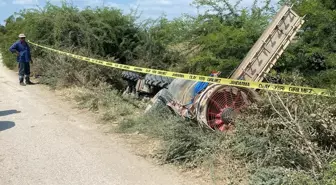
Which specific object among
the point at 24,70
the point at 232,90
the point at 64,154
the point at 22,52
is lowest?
the point at 24,70

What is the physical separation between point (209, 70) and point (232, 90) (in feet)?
14.0

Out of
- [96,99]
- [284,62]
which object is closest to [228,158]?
[284,62]

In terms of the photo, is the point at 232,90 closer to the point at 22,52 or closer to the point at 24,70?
the point at 22,52

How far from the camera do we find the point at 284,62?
9.62m

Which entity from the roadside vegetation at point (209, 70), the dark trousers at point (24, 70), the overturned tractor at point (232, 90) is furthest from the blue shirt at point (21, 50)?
the overturned tractor at point (232, 90)

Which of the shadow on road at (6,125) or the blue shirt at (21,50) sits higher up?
the blue shirt at (21,50)

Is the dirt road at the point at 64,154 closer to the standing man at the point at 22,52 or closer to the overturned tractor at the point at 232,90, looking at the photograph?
the overturned tractor at the point at 232,90

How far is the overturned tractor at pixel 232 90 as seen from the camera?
259 inches

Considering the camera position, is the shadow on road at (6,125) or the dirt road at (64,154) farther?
the shadow on road at (6,125)

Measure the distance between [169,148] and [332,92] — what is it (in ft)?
7.97

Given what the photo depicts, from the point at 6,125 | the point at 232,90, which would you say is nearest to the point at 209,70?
the point at 232,90

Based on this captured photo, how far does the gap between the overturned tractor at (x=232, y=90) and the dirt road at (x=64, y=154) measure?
3.68ft

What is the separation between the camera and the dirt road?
5723mm

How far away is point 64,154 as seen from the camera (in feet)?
22.1
